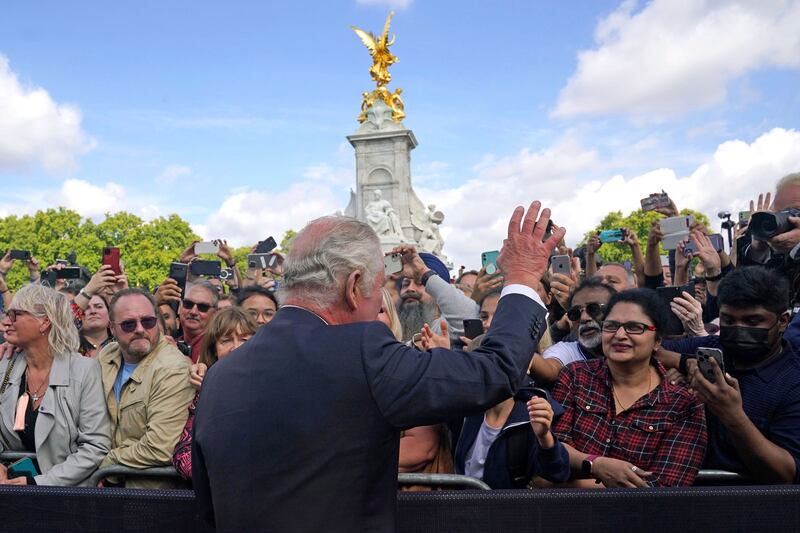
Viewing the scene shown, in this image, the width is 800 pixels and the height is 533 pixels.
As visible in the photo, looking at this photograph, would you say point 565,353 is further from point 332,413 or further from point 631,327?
point 332,413

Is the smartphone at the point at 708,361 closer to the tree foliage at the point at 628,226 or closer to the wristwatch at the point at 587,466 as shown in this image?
the wristwatch at the point at 587,466

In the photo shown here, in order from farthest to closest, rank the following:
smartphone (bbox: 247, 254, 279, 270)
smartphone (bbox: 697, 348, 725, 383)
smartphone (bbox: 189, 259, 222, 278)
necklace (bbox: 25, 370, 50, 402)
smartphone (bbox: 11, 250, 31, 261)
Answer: smartphone (bbox: 11, 250, 31, 261) → smartphone (bbox: 247, 254, 279, 270) → smartphone (bbox: 189, 259, 222, 278) → necklace (bbox: 25, 370, 50, 402) → smartphone (bbox: 697, 348, 725, 383)

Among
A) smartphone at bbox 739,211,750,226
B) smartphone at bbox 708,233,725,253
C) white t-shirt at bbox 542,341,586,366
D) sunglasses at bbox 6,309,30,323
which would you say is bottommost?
white t-shirt at bbox 542,341,586,366

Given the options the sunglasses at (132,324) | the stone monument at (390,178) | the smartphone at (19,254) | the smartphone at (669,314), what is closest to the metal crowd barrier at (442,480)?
the smartphone at (669,314)

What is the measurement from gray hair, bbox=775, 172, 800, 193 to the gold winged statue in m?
36.3

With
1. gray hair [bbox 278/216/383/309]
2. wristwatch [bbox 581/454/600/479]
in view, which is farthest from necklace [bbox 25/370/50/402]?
wristwatch [bbox 581/454/600/479]

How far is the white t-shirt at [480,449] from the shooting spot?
10.9 feet

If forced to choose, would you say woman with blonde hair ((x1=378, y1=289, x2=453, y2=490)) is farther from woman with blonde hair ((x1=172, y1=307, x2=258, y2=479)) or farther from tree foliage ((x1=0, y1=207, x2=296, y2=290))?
tree foliage ((x1=0, y1=207, x2=296, y2=290))

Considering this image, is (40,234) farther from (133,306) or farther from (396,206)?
(133,306)

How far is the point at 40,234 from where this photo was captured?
5134 centimetres

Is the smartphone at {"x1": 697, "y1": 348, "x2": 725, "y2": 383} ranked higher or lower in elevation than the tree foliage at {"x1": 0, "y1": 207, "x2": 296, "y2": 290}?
lower

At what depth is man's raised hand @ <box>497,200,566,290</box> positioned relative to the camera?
2.27 meters

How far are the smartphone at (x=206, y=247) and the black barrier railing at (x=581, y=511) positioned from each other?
18.8 feet

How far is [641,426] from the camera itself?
341 centimetres
